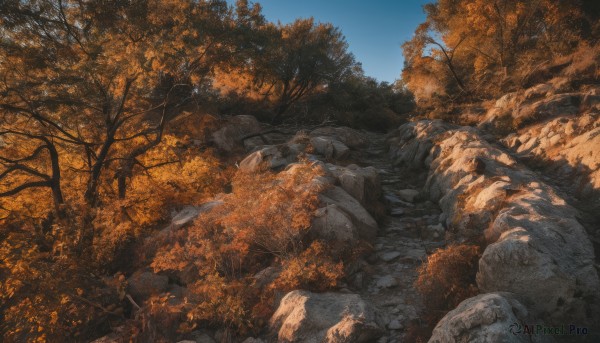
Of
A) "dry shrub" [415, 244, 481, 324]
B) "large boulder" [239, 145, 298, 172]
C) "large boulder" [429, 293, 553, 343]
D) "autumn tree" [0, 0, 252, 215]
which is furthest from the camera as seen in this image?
"large boulder" [239, 145, 298, 172]

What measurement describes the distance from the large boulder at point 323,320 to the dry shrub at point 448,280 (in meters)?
1.06

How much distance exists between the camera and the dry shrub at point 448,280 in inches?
223

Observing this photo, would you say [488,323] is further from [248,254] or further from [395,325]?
[248,254]

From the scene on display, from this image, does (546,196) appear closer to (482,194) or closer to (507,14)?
(482,194)

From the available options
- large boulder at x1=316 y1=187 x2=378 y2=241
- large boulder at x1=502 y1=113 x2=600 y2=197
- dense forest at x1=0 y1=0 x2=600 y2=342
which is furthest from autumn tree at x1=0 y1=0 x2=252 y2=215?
large boulder at x1=502 y1=113 x2=600 y2=197

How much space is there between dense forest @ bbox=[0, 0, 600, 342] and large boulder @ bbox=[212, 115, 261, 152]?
0.48 feet

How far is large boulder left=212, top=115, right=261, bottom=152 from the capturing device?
20.9 metres

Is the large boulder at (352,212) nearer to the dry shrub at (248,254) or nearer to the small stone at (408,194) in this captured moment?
the dry shrub at (248,254)

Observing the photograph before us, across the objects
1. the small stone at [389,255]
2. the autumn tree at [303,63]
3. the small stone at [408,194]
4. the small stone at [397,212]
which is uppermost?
the autumn tree at [303,63]

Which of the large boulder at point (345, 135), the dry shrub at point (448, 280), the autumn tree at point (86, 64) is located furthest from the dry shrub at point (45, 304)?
the large boulder at point (345, 135)

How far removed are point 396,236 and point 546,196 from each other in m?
3.85

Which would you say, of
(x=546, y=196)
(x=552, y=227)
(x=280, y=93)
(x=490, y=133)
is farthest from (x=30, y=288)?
(x=280, y=93)

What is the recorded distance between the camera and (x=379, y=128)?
29859 millimetres

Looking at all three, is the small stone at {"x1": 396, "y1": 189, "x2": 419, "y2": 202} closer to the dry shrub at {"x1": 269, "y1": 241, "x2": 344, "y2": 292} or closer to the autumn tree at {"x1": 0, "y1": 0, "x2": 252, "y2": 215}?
the dry shrub at {"x1": 269, "y1": 241, "x2": 344, "y2": 292}
